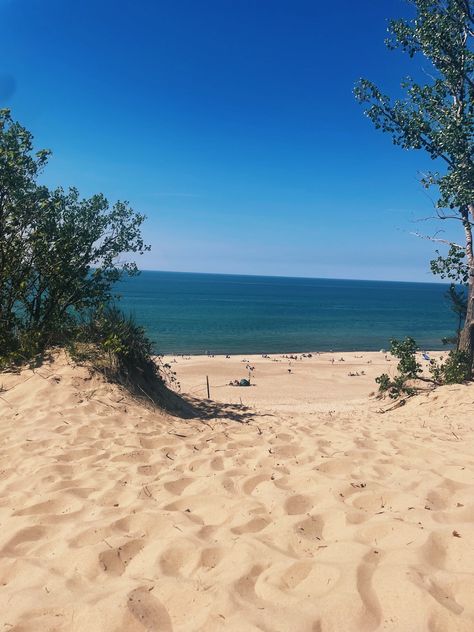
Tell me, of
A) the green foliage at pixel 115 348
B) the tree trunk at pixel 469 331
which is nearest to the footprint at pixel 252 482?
the green foliage at pixel 115 348

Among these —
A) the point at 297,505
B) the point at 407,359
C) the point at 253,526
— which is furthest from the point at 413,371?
the point at 253,526

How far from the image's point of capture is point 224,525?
3.66m

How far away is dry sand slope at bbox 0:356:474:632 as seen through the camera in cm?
255

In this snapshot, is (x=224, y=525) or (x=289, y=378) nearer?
(x=224, y=525)

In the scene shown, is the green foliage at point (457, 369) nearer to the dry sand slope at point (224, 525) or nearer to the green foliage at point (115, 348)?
the dry sand slope at point (224, 525)

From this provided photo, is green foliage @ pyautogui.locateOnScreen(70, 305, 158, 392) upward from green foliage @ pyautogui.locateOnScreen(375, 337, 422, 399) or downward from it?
upward

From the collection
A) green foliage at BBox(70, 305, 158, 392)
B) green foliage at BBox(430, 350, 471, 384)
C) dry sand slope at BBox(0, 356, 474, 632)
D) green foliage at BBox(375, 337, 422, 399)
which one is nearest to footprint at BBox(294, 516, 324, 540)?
dry sand slope at BBox(0, 356, 474, 632)

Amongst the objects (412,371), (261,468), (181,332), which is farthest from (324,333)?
(261,468)

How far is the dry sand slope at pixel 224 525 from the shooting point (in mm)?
2547

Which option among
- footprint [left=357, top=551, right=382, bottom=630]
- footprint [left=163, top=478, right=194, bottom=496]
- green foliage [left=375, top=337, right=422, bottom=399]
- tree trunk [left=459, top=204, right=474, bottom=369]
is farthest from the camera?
green foliage [left=375, top=337, right=422, bottom=399]

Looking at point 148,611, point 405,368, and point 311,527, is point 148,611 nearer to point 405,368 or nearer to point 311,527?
point 311,527

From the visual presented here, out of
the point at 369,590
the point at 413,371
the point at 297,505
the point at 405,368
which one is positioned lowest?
the point at 413,371

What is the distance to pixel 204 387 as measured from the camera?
22.0m

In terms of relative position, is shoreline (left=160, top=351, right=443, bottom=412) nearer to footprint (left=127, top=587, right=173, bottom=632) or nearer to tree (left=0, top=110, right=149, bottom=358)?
tree (left=0, top=110, right=149, bottom=358)
